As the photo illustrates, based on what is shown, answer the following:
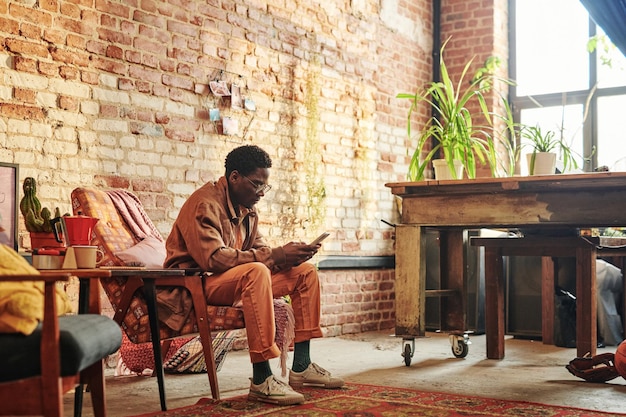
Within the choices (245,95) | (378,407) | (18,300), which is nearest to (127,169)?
(245,95)

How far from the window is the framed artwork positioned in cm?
498

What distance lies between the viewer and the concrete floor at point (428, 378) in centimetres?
371

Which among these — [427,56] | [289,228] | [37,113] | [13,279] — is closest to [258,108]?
[289,228]

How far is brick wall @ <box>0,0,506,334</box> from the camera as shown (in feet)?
14.5

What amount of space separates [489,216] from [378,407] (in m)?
1.43

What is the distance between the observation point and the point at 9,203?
4133mm

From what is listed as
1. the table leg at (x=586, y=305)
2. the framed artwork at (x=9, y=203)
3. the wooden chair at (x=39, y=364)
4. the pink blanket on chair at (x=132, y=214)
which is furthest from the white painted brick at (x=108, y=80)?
the table leg at (x=586, y=305)

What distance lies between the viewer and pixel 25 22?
4.28 m

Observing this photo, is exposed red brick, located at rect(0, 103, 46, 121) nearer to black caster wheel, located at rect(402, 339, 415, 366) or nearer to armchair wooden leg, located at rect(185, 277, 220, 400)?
armchair wooden leg, located at rect(185, 277, 220, 400)

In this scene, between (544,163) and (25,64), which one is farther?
(544,163)

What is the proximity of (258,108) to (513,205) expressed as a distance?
2170 millimetres

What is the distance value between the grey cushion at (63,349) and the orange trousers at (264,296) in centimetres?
111

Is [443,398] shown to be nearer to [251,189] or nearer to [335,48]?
[251,189]

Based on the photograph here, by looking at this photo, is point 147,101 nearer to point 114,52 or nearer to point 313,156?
point 114,52
